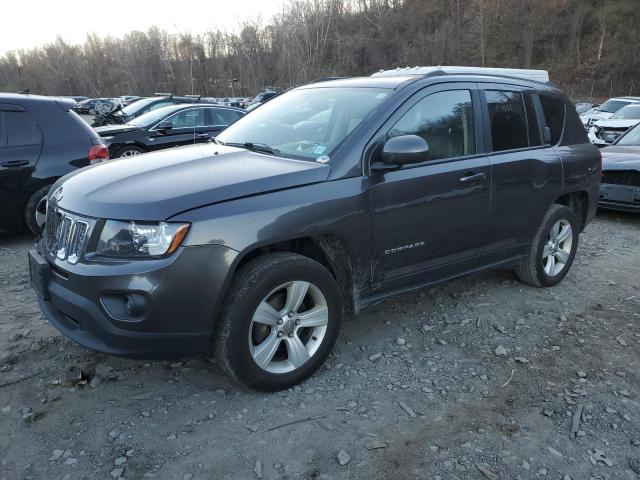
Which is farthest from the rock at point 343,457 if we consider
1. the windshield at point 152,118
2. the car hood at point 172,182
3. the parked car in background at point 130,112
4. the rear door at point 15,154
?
the parked car in background at point 130,112

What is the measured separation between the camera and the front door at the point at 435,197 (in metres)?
3.33

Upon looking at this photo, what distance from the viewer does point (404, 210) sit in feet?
11.0

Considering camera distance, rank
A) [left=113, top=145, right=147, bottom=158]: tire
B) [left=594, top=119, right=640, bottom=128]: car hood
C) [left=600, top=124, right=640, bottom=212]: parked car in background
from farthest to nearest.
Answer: [left=594, top=119, right=640, bottom=128]: car hood
[left=113, top=145, right=147, bottom=158]: tire
[left=600, top=124, right=640, bottom=212]: parked car in background

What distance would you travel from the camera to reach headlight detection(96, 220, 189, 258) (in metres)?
2.56

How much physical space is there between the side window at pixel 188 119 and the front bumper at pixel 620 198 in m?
8.10

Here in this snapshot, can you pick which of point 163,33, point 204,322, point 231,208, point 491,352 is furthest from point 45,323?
point 163,33

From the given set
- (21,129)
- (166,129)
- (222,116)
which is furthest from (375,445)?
(222,116)

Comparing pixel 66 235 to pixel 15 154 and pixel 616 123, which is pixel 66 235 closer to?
pixel 15 154

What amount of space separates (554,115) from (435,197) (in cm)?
193

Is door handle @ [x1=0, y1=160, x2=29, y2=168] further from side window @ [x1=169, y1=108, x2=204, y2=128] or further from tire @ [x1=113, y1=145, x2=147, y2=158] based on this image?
side window @ [x1=169, y1=108, x2=204, y2=128]

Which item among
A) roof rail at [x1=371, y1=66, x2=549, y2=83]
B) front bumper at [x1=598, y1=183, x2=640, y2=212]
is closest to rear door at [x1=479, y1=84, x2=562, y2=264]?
roof rail at [x1=371, y1=66, x2=549, y2=83]

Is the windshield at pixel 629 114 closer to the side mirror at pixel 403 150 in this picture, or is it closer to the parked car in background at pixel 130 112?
the parked car in background at pixel 130 112

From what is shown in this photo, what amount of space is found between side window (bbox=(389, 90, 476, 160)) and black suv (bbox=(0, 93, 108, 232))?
4.31 meters

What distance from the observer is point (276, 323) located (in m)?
2.95
